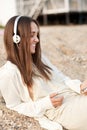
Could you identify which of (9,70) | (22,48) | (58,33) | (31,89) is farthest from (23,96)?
(58,33)

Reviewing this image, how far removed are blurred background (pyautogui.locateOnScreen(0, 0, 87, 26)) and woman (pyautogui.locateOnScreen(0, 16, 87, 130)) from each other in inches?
563

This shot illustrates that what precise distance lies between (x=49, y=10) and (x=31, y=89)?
1597cm

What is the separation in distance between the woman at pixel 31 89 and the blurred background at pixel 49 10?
14304 mm

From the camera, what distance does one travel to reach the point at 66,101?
419 cm

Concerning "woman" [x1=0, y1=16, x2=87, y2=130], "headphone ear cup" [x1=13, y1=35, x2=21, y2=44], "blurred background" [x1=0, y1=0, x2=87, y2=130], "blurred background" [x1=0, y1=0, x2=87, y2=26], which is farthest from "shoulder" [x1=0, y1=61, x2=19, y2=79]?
"blurred background" [x1=0, y1=0, x2=87, y2=26]

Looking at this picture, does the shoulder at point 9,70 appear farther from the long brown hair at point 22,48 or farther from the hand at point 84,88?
the hand at point 84,88

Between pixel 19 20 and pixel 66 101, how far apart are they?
2.81 feet

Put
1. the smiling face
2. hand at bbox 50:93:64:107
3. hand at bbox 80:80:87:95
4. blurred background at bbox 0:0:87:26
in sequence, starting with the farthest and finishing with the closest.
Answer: blurred background at bbox 0:0:87:26 < hand at bbox 80:80:87:95 < the smiling face < hand at bbox 50:93:64:107

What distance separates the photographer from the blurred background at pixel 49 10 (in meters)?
19.2

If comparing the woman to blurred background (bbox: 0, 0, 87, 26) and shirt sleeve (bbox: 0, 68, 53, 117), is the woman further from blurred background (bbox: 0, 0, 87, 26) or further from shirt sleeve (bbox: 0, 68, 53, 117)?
blurred background (bbox: 0, 0, 87, 26)

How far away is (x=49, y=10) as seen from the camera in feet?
65.6

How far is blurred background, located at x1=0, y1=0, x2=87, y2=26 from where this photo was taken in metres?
19.2

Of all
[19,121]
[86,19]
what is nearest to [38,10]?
[86,19]

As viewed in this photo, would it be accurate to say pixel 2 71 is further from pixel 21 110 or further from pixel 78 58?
pixel 78 58
